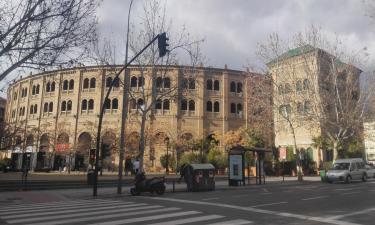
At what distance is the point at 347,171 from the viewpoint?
28641 millimetres

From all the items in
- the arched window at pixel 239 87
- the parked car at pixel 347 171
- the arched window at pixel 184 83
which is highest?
the arched window at pixel 239 87

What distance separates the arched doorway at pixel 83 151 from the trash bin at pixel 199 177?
92.1 feet

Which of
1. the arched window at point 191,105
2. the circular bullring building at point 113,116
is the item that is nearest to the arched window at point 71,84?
the circular bullring building at point 113,116

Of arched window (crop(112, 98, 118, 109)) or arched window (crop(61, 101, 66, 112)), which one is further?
arched window (crop(61, 101, 66, 112))

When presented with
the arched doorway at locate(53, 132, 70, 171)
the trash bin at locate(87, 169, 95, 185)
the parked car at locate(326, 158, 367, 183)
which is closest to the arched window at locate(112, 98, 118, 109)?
the arched doorway at locate(53, 132, 70, 171)

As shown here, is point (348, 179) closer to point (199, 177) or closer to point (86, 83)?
point (199, 177)

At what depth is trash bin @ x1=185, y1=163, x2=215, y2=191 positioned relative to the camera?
2167 centimetres

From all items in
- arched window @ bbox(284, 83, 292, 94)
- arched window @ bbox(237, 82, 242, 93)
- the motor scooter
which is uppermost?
arched window @ bbox(237, 82, 242, 93)

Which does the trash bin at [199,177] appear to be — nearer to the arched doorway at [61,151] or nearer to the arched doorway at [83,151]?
the arched doorway at [83,151]

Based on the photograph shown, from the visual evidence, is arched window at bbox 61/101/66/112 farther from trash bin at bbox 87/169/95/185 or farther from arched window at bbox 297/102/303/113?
arched window at bbox 297/102/303/113

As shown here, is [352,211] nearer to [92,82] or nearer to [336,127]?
[336,127]

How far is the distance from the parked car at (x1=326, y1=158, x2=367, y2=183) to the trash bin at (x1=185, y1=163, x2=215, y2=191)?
443 inches

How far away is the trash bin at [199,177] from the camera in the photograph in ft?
71.1

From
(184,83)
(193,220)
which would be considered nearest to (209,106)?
(184,83)
